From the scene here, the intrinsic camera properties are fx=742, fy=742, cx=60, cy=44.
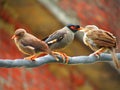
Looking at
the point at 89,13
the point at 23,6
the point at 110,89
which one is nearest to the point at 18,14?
the point at 23,6

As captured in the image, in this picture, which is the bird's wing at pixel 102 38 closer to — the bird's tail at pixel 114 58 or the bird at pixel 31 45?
the bird's tail at pixel 114 58

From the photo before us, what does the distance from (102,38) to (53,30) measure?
3.17 metres

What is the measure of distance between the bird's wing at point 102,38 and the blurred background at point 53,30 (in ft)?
6.56

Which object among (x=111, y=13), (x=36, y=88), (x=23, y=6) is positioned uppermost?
(x=23, y=6)

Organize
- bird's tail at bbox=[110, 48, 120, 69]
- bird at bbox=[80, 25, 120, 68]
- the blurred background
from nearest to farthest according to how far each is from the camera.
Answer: bird's tail at bbox=[110, 48, 120, 69], bird at bbox=[80, 25, 120, 68], the blurred background

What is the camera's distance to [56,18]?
22.5 ft

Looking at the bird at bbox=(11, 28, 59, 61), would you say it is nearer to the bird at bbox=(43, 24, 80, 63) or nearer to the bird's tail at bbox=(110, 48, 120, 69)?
the bird at bbox=(43, 24, 80, 63)

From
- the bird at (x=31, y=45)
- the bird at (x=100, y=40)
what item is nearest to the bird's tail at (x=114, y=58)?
the bird at (x=100, y=40)

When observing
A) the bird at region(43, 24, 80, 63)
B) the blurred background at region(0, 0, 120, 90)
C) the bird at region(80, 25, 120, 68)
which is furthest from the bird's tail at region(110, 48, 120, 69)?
the blurred background at region(0, 0, 120, 90)

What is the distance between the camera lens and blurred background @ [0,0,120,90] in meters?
6.43

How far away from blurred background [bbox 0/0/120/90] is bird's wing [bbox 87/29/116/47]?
78.7 inches

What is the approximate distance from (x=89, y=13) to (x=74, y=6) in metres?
0.18

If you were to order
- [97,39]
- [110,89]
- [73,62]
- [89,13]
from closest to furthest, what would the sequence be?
[73,62], [97,39], [89,13], [110,89]

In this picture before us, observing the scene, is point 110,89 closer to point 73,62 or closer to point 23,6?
point 23,6
